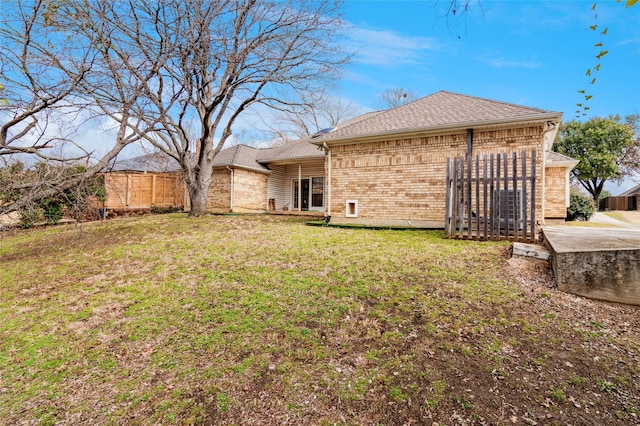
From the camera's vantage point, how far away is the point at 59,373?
298 cm

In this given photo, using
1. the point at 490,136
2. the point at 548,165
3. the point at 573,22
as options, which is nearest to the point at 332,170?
the point at 490,136

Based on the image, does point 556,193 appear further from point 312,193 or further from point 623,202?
point 623,202

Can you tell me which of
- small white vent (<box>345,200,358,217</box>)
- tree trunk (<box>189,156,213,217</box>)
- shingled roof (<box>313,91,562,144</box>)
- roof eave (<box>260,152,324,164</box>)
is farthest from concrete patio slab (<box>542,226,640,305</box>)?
tree trunk (<box>189,156,213,217</box>)

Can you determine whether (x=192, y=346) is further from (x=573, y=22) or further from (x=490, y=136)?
(x=490, y=136)

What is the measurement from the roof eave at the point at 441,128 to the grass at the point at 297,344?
13.8 feet

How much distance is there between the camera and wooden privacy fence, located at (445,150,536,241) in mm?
6465

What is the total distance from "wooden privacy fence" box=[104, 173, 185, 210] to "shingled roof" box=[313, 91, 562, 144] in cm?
1089

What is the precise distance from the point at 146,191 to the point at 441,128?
615 inches

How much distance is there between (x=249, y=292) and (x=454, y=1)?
4198 millimetres

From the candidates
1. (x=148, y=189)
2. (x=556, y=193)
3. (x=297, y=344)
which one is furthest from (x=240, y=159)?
(x=556, y=193)

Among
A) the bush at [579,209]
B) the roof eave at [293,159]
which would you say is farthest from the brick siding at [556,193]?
the roof eave at [293,159]

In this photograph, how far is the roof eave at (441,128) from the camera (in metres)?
7.37

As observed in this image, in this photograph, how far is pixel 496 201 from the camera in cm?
673

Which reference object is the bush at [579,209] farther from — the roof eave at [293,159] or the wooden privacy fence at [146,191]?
the wooden privacy fence at [146,191]
